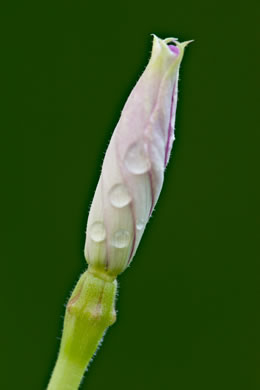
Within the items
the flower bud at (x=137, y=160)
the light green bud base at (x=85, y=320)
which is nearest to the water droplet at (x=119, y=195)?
the flower bud at (x=137, y=160)

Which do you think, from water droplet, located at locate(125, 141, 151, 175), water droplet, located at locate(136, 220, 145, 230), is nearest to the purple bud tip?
water droplet, located at locate(125, 141, 151, 175)

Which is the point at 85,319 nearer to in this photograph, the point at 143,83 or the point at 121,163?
the point at 121,163

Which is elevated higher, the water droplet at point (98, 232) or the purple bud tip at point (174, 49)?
the purple bud tip at point (174, 49)

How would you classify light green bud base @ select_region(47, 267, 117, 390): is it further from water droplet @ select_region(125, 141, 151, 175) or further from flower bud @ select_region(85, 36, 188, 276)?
water droplet @ select_region(125, 141, 151, 175)

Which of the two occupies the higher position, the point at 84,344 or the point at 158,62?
the point at 158,62

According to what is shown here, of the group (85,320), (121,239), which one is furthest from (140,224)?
(85,320)

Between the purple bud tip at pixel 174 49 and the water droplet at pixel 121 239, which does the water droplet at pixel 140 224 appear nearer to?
the water droplet at pixel 121 239

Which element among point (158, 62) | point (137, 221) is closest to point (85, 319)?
Answer: point (137, 221)
